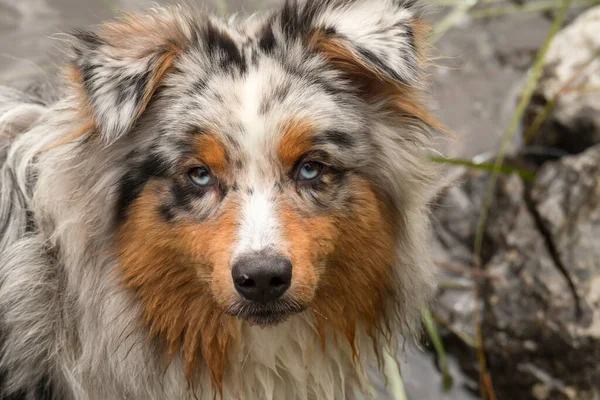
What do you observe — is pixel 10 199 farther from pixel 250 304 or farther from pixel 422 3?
pixel 422 3

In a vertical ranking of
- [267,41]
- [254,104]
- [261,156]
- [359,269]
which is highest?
[267,41]

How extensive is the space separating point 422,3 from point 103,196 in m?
1.33

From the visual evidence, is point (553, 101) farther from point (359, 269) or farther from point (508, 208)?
point (359, 269)

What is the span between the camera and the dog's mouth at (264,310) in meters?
2.81

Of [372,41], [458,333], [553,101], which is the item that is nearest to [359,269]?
[372,41]

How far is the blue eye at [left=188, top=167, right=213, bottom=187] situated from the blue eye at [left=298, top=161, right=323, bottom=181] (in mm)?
303

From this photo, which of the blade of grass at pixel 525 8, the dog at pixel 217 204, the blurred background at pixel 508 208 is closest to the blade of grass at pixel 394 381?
the blurred background at pixel 508 208

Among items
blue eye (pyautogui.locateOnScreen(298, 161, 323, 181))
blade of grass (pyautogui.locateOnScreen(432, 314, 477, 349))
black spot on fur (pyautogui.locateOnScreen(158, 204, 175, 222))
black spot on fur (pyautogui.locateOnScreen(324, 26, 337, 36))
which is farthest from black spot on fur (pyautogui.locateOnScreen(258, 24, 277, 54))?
blade of grass (pyautogui.locateOnScreen(432, 314, 477, 349))

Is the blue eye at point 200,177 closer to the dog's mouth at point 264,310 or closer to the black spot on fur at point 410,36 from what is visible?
the dog's mouth at point 264,310

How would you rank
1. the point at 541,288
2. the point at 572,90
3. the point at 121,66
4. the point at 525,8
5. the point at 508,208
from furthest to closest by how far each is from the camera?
the point at 525,8
the point at 572,90
the point at 508,208
the point at 541,288
the point at 121,66

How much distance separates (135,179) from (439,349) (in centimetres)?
217

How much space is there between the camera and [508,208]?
487 centimetres

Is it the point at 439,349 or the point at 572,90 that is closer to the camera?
the point at 439,349

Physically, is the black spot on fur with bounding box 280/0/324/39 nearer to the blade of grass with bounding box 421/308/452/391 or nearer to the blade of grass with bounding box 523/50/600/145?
the blade of grass with bounding box 421/308/452/391
